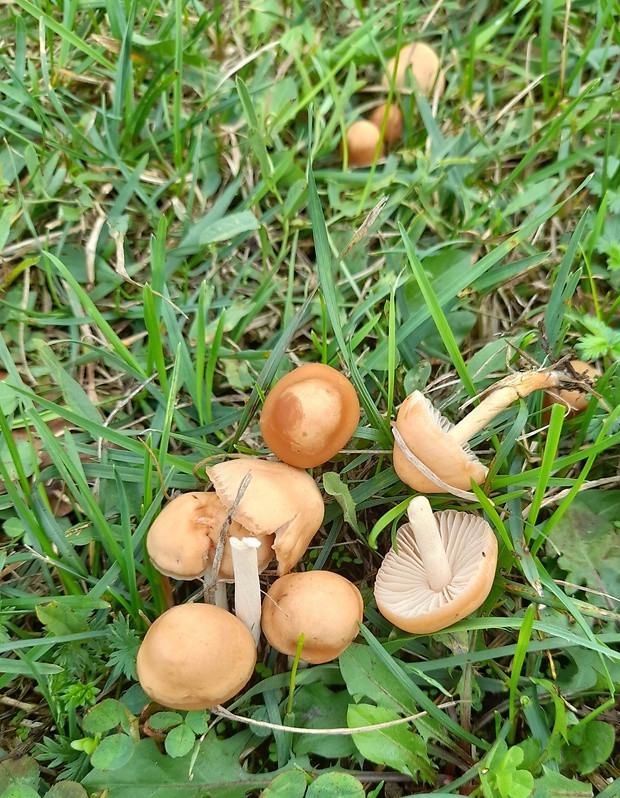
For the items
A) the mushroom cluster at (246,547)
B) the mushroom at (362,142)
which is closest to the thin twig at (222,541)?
the mushroom cluster at (246,547)

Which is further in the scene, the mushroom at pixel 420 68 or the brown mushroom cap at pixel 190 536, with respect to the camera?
the mushroom at pixel 420 68

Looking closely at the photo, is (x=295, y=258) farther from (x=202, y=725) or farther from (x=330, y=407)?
(x=202, y=725)

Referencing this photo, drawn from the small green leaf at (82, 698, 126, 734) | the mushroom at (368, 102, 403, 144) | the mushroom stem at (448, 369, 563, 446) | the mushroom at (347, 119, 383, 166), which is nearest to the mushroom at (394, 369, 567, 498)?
the mushroom stem at (448, 369, 563, 446)

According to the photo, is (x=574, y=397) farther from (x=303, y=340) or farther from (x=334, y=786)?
(x=334, y=786)

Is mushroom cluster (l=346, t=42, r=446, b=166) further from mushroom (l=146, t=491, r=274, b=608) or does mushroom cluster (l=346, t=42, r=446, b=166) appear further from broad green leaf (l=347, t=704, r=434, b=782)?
broad green leaf (l=347, t=704, r=434, b=782)

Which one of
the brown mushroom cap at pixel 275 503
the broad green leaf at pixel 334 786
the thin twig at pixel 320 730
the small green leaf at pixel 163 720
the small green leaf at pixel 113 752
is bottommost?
the broad green leaf at pixel 334 786

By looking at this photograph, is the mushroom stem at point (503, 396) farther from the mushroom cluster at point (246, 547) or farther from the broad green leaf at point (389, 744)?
the broad green leaf at point (389, 744)

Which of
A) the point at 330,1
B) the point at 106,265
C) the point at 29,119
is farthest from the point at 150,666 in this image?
the point at 330,1
